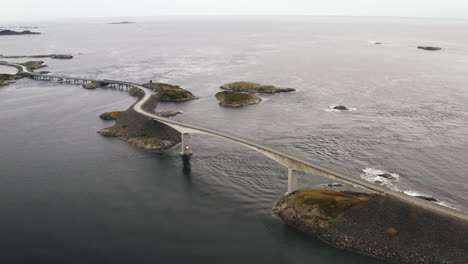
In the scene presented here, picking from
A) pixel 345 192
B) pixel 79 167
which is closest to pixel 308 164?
pixel 345 192

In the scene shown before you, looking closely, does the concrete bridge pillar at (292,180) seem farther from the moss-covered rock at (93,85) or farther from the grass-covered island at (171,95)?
the moss-covered rock at (93,85)

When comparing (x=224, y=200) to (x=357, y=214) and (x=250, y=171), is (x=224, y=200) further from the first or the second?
(x=357, y=214)

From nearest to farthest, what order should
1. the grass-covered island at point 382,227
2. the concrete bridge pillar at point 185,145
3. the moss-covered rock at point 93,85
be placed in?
1. the grass-covered island at point 382,227
2. the concrete bridge pillar at point 185,145
3. the moss-covered rock at point 93,85

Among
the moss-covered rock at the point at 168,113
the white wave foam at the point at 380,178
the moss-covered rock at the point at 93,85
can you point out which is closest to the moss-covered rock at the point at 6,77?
the moss-covered rock at the point at 93,85

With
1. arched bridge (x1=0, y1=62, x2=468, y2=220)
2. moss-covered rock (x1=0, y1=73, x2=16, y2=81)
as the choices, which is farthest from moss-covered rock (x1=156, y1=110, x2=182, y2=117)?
moss-covered rock (x1=0, y1=73, x2=16, y2=81)

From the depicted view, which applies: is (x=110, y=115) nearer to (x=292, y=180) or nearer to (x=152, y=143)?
(x=152, y=143)

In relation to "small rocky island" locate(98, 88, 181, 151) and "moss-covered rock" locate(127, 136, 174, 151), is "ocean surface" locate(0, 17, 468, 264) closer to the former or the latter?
"moss-covered rock" locate(127, 136, 174, 151)
